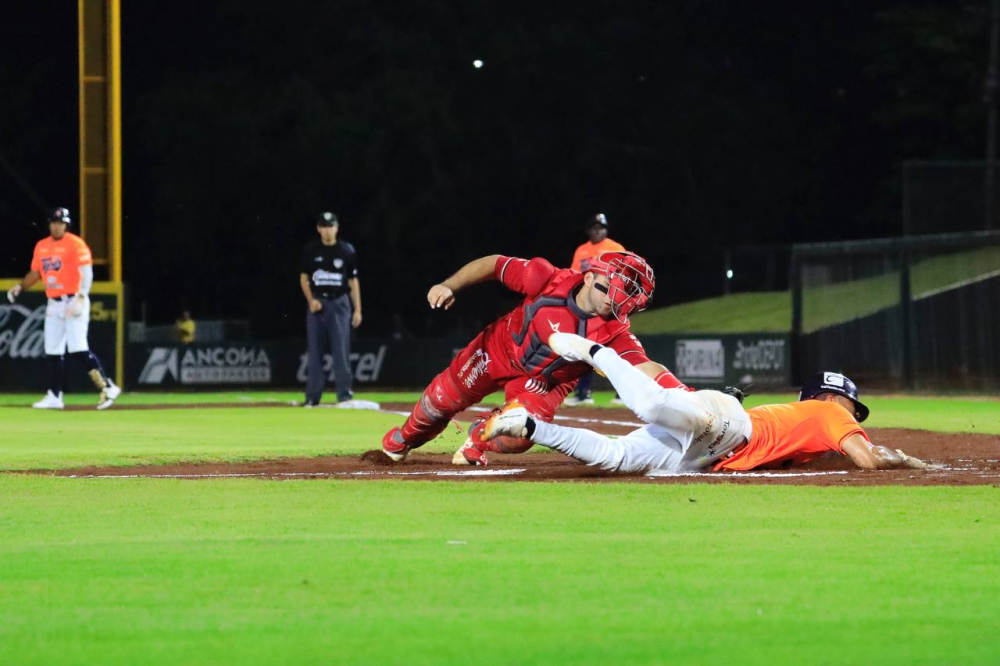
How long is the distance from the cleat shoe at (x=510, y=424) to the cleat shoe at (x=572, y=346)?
591 mm

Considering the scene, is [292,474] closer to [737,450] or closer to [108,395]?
[737,450]

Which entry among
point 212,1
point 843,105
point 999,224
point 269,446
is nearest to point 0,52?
point 212,1

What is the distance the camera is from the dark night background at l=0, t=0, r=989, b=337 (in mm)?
51594

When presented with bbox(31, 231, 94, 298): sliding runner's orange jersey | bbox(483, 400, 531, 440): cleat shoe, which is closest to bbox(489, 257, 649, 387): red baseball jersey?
bbox(483, 400, 531, 440): cleat shoe

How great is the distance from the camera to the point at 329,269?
64.8ft

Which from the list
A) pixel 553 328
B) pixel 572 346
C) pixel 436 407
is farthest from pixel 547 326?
pixel 436 407

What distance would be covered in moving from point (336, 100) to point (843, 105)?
15961mm

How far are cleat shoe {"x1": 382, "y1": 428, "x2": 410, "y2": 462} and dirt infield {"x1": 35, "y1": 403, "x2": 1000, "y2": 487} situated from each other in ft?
0.19

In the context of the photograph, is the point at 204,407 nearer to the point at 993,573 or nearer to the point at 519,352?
the point at 519,352

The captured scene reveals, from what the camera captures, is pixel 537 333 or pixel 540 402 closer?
pixel 537 333

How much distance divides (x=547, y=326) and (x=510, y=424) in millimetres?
1160

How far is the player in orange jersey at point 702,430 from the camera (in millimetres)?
9336

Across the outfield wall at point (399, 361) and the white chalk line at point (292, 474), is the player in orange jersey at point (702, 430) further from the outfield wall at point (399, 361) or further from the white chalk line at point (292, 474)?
the outfield wall at point (399, 361)

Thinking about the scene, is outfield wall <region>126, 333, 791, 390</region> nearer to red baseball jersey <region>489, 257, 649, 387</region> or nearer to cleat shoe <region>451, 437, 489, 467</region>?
cleat shoe <region>451, 437, 489, 467</region>
